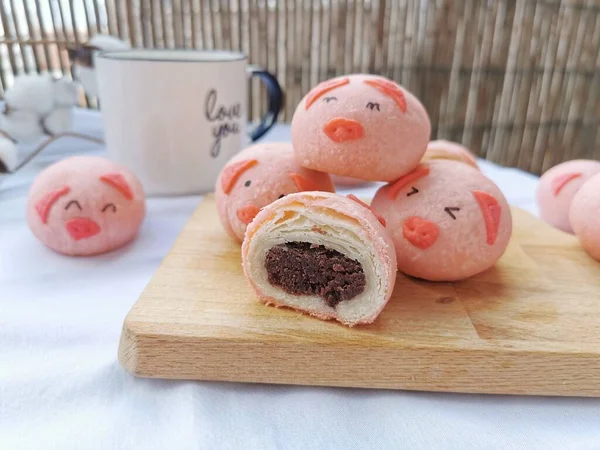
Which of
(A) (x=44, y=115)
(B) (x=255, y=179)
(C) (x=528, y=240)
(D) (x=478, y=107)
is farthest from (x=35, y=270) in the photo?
(D) (x=478, y=107)

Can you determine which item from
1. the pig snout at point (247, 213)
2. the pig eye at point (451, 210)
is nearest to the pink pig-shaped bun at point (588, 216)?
the pig eye at point (451, 210)

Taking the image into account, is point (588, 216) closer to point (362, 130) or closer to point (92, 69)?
point (362, 130)

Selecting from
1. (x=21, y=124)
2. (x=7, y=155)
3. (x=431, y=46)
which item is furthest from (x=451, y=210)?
(x=431, y=46)

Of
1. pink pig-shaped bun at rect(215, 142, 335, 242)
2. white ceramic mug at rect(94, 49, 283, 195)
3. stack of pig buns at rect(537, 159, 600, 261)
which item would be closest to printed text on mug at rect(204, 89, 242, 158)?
white ceramic mug at rect(94, 49, 283, 195)

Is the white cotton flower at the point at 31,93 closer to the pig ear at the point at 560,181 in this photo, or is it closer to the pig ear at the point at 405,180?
the pig ear at the point at 405,180

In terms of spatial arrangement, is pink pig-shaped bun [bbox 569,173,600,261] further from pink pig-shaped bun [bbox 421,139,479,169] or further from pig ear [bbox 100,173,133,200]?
pig ear [bbox 100,173,133,200]

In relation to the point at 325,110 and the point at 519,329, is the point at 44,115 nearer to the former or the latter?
the point at 325,110
